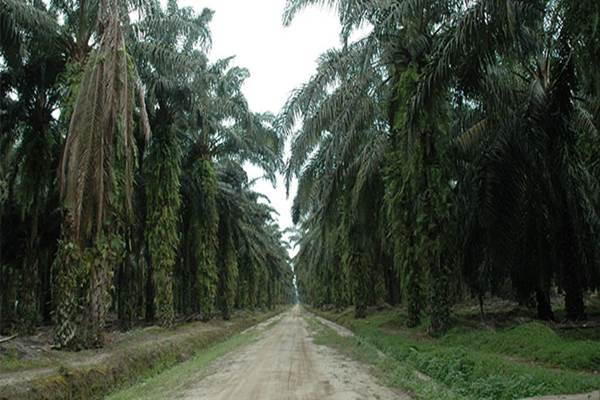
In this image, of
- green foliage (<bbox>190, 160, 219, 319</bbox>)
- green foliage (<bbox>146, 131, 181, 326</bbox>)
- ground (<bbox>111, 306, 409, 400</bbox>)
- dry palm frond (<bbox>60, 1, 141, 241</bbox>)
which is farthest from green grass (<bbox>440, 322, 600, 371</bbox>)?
green foliage (<bbox>190, 160, 219, 319</bbox>)

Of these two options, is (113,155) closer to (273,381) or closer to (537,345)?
(273,381)

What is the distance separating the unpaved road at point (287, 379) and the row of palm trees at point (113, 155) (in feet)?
13.7

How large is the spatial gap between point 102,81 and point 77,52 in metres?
4.61

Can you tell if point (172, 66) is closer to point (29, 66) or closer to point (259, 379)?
point (29, 66)

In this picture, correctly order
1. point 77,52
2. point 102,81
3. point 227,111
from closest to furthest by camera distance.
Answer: point 102,81
point 77,52
point 227,111

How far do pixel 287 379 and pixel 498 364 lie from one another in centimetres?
406

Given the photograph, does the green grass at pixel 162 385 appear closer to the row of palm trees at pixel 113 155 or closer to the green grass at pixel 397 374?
the row of palm trees at pixel 113 155

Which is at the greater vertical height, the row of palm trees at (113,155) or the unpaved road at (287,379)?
the row of palm trees at (113,155)

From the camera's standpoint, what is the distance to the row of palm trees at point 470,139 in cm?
1273

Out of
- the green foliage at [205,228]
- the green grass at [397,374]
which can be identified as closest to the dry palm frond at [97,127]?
the green grass at [397,374]

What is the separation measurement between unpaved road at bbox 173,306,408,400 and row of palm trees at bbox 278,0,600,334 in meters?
4.08

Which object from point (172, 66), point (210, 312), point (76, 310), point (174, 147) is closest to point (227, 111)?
point (174, 147)

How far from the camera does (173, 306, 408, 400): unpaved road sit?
356 inches

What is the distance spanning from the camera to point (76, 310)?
46.5ft
